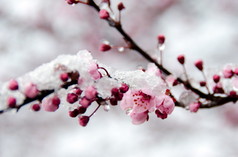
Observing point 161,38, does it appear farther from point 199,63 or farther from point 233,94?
point 233,94

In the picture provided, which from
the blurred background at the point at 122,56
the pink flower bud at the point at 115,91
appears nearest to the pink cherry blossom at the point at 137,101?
the pink flower bud at the point at 115,91

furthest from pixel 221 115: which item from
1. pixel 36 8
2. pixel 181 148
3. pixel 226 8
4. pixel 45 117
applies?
pixel 36 8

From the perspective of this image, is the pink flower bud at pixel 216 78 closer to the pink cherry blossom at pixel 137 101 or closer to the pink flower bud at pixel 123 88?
the pink cherry blossom at pixel 137 101

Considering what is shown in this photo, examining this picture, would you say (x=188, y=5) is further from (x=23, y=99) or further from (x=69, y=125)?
(x=23, y=99)

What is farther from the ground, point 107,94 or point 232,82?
point 107,94

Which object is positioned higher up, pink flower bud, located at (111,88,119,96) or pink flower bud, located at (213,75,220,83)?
pink flower bud, located at (111,88,119,96)

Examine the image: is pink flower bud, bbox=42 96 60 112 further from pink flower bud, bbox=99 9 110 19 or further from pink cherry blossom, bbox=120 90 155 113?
pink flower bud, bbox=99 9 110 19

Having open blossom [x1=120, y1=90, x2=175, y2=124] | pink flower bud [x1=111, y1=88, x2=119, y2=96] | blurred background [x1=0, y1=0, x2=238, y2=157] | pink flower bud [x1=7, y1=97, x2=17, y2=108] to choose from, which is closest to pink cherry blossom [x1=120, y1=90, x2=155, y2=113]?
open blossom [x1=120, y1=90, x2=175, y2=124]
